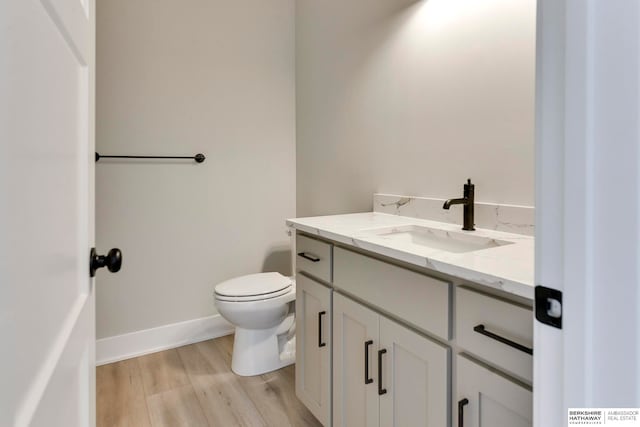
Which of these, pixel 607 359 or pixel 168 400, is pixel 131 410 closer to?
pixel 168 400

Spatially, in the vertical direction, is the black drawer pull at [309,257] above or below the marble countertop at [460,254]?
below

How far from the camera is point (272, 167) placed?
2.73m

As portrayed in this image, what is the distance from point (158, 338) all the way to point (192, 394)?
0.62 metres

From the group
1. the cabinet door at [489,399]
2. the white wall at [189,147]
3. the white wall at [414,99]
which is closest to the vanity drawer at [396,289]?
the cabinet door at [489,399]

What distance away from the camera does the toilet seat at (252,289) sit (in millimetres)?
1979

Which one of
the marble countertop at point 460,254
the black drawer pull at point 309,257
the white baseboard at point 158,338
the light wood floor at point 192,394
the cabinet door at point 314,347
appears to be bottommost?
the light wood floor at point 192,394

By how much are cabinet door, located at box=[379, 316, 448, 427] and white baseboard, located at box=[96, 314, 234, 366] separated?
1.64 metres

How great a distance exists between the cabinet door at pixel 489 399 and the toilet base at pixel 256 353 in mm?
1361

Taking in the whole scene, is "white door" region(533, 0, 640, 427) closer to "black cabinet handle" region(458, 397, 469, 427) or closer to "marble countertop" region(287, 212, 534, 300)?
"marble countertop" region(287, 212, 534, 300)

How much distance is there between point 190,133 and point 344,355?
1.71m

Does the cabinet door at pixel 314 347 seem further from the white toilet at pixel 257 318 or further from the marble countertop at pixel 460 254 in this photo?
the white toilet at pixel 257 318
